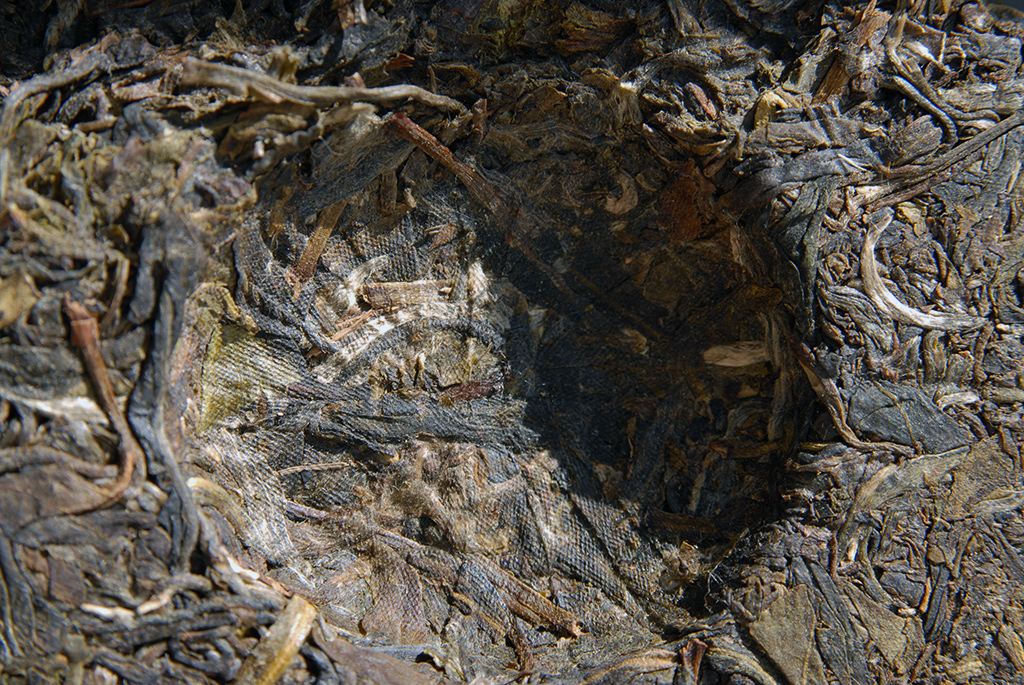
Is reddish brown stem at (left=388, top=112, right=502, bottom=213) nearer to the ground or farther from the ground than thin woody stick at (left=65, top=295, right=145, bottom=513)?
farther from the ground

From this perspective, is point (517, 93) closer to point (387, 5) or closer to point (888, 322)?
point (387, 5)

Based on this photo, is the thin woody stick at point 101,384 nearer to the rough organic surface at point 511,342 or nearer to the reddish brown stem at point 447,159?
the rough organic surface at point 511,342

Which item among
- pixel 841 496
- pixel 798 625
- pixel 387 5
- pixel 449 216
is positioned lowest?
pixel 798 625

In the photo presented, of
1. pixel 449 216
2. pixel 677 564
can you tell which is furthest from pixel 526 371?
pixel 677 564

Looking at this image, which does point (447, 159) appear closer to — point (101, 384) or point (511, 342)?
point (511, 342)

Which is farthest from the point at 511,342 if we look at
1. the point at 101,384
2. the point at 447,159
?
the point at 101,384

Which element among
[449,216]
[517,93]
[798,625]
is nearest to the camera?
[798,625]

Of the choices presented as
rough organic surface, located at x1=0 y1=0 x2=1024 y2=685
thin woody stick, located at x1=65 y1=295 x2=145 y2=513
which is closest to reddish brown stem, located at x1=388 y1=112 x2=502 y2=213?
rough organic surface, located at x1=0 y1=0 x2=1024 y2=685

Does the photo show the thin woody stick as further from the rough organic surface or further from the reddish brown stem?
the reddish brown stem

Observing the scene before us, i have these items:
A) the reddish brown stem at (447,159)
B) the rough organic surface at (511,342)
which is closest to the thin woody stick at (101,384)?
the rough organic surface at (511,342)
